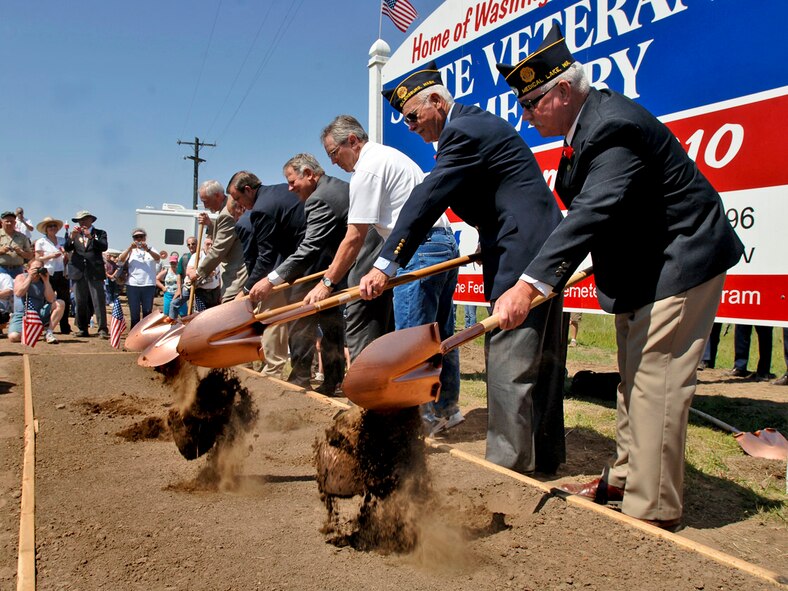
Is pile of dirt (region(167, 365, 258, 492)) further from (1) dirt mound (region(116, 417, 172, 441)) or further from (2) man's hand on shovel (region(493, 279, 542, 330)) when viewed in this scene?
(2) man's hand on shovel (region(493, 279, 542, 330))

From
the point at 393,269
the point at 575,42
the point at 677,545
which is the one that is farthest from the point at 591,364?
the point at 677,545

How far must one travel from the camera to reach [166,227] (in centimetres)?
2164

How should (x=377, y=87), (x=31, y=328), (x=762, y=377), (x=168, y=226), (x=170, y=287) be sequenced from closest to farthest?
1. (x=762, y=377)
2. (x=377, y=87)
3. (x=31, y=328)
4. (x=170, y=287)
5. (x=168, y=226)

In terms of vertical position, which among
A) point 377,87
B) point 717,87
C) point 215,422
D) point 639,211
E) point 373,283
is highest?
point 377,87

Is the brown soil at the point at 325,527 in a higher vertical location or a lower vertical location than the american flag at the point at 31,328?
lower

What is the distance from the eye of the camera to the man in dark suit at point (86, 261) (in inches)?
421

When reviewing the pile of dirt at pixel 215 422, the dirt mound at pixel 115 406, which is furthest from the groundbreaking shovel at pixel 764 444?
the dirt mound at pixel 115 406

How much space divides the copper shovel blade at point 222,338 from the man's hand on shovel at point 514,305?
61.0 inches

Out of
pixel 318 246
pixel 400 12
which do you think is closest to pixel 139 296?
pixel 400 12

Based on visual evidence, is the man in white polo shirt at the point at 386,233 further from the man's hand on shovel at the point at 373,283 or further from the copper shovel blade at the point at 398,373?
the copper shovel blade at the point at 398,373

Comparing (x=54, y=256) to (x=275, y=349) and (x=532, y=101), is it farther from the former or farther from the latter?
(x=532, y=101)

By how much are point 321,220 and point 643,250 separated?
312cm

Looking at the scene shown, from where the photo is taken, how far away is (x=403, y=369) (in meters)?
2.50

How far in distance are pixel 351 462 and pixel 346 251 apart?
6.17 ft
